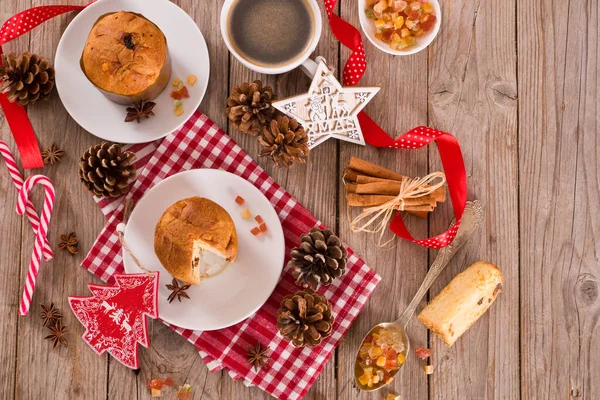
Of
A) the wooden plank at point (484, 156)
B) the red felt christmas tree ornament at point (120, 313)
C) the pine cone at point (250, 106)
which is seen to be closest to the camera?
the red felt christmas tree ornament at point (120, 313)

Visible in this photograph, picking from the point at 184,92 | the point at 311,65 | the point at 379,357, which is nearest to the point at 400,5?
the point at 311,65

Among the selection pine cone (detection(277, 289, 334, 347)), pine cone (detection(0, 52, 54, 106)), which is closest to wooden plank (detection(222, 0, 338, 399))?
pine cone (detection(277, 289, 334, 347))

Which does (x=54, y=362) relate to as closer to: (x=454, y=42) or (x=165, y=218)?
(x=165, y=218)

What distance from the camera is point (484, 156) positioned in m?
1.79

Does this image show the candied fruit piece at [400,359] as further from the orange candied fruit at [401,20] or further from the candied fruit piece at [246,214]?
the orange candied fruit at [401,20]

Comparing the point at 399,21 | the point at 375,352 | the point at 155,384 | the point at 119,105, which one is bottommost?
the point at 155,384

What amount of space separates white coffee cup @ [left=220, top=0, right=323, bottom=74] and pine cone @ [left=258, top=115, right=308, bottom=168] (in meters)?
0.13

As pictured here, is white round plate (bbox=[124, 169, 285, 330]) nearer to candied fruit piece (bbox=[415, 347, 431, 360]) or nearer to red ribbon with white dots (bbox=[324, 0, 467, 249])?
red ribbon with white dots (bbox=[324, 0, 467, 249])

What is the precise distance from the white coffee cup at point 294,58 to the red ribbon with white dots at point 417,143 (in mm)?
46

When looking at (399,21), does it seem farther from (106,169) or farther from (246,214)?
(106,169)

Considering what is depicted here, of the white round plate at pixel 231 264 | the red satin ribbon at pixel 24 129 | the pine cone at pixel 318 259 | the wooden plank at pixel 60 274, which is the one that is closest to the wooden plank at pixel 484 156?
the pine cone at pixel 318 259

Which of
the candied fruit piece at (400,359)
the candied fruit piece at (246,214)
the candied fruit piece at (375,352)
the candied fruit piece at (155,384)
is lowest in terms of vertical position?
the candied fruit piece at (155,384)

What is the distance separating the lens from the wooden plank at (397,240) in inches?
68.7

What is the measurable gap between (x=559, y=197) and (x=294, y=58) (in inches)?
34.4
